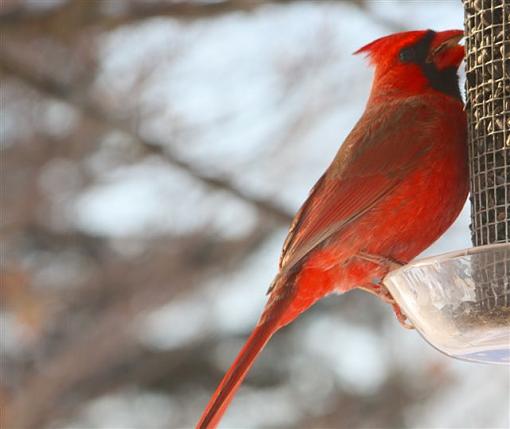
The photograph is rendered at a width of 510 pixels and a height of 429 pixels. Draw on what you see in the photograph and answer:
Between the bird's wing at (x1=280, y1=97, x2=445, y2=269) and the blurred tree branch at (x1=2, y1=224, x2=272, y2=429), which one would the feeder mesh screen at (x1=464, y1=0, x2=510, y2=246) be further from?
the blurred tree branch at (x1=2, y1=224, x2=272, y2=429)

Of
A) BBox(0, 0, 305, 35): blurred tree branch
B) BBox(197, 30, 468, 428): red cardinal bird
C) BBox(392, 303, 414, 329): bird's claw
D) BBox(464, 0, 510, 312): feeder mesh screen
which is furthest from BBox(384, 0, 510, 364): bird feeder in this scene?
BBox(0, 0, 305, 35): blurred tree branch

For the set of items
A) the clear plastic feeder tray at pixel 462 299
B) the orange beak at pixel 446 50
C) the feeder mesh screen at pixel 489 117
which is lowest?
the clear plastic feeder tray at pixel 462 299

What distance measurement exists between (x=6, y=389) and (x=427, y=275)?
14.0 ft

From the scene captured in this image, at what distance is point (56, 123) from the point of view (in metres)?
6.14

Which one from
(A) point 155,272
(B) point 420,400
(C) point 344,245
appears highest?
(A) point 155,272

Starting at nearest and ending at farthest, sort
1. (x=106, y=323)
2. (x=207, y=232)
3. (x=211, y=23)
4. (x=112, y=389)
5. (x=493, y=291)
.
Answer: (x=493, y=291) → (x=211, y=23) → (x=207, y=232) → (x=106, y=323) → (x=112, y=389)

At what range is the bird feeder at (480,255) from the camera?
301cm

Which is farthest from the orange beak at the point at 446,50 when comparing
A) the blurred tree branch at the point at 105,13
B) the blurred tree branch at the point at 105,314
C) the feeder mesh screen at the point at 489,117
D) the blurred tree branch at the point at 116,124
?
the blurred tree branch at the point at 105,314

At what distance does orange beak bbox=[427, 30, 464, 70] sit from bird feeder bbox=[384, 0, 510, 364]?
0.30 ft

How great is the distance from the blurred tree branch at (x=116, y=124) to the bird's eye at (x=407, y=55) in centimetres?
196

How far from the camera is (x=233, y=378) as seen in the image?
361 centimetres

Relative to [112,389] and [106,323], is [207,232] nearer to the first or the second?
[106,323]

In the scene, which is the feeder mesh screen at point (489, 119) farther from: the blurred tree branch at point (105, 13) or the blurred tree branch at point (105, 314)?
the blurred tree branch at point (105, 314)

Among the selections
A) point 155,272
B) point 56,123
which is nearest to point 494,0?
point 56,123
